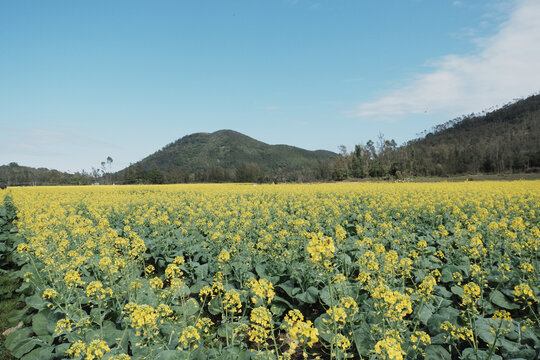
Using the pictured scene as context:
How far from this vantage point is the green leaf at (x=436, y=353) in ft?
10.3

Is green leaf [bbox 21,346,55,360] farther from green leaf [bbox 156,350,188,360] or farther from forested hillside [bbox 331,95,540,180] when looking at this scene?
forested hillside [bbox 331,95,540,180]

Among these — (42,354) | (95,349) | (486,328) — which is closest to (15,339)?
(42,354)

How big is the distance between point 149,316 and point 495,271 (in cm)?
652

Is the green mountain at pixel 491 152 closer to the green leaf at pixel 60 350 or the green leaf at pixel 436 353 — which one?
the green leaf at pixel 436 353

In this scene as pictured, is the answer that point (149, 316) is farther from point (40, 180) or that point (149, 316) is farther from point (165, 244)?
point (40, 180)

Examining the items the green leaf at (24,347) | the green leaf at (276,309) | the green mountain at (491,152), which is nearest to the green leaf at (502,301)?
the green leaf at (276,309)

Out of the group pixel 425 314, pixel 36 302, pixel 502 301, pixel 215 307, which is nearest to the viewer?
pixel 425 314

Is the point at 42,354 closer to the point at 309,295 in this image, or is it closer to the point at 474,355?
the point at 309,295

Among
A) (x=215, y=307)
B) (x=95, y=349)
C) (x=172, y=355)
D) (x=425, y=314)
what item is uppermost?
(x=95, y=349)

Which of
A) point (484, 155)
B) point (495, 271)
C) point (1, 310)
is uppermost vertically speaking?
point (484, 155)

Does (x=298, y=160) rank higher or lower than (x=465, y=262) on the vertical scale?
higher

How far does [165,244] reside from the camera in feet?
25.0

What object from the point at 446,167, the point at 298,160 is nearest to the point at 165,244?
the point at 446,167

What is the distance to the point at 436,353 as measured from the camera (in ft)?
10.5
